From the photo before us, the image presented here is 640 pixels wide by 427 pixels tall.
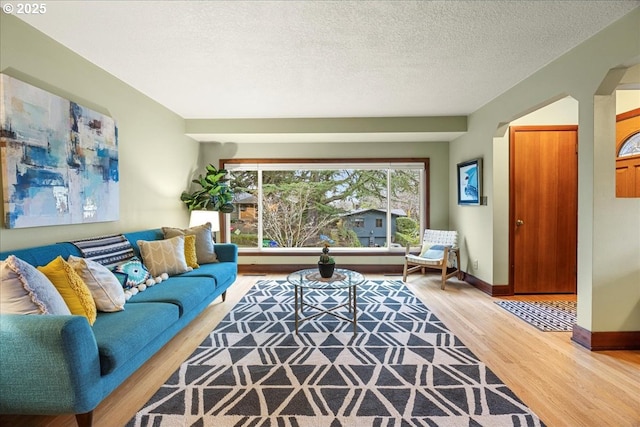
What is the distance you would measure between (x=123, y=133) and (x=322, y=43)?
229 cm

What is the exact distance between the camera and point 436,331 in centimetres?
279

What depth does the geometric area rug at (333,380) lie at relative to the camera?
1681 millimetres

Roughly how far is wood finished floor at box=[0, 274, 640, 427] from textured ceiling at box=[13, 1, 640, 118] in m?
2.49

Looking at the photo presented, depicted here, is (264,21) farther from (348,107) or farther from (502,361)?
(502,361)

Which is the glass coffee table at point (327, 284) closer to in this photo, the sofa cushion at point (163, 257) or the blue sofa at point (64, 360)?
the sofa cushion at point (163, 257)

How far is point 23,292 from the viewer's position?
59.6 inches

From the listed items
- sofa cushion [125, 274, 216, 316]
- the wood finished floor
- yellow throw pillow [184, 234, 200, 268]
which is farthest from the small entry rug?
yellow throw pillow [184, 234, 200, 268]

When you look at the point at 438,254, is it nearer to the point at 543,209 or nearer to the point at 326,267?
the point at 543,209

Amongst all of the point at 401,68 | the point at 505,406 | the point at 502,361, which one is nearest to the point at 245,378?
the point at 505,406

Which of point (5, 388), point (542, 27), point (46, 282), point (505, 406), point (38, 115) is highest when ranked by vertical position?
point (542, 27)

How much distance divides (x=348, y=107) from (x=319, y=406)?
344 centimetres

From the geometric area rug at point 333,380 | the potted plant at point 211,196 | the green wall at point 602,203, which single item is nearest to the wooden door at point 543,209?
the green wall at point 602,203

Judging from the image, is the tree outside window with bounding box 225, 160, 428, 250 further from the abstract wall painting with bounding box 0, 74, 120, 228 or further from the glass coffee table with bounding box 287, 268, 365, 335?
the abstract wall painting with bounding box 0, 74, 120, 228

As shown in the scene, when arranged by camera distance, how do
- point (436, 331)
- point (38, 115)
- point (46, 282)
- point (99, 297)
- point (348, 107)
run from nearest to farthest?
point (46, 282) → point (99, 297) → point (38, 115) → point (436, 331) → point (348, 107)
